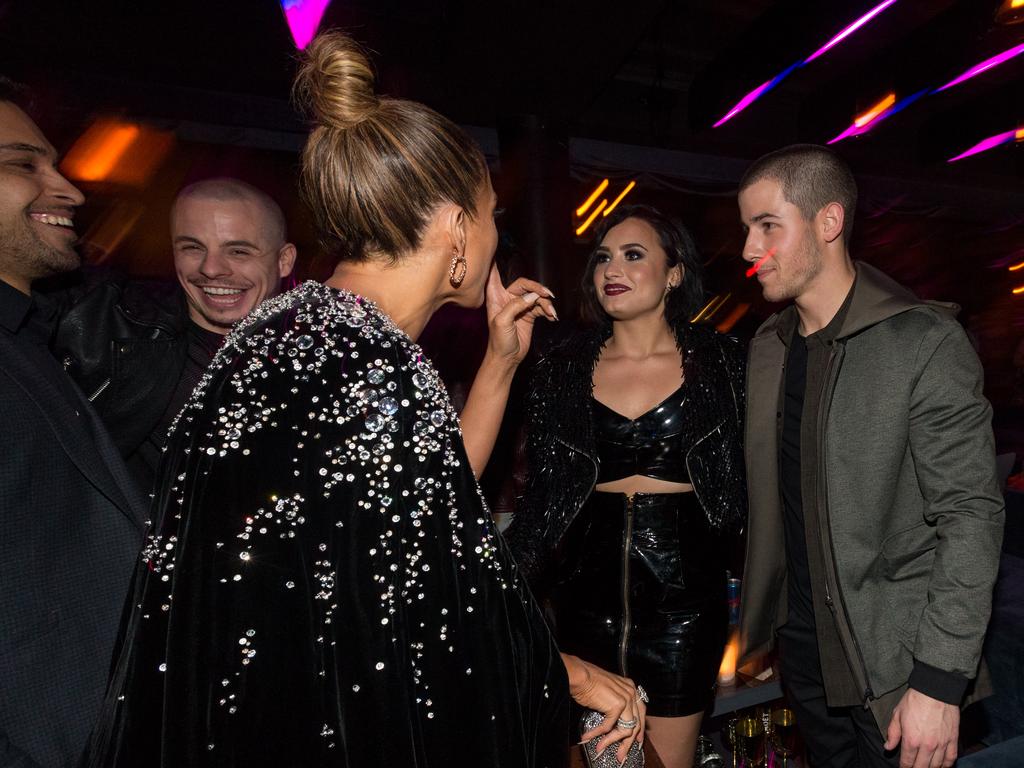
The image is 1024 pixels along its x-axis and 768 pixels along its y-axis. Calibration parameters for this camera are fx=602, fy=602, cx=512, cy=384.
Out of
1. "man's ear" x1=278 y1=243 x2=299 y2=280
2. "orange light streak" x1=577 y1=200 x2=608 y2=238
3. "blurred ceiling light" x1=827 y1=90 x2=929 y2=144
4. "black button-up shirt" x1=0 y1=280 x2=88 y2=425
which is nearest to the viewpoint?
"black button-up shirt" x1=0 y1=280 x2=88 y2=425

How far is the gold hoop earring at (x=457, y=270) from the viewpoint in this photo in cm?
113

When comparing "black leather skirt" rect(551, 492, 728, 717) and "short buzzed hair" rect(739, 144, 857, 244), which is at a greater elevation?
"short buzzed hair" rect(739, 144, 857, 244)

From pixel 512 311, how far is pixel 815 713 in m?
1.53

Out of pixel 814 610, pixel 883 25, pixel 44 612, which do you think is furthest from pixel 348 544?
pixel 883 25

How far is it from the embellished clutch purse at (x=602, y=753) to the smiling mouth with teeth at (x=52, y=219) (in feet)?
5.33

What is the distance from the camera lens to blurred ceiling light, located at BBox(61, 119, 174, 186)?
4.29 meters

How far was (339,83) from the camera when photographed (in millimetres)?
981

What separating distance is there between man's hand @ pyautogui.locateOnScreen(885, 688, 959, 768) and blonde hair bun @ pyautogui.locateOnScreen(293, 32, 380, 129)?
1.75 m

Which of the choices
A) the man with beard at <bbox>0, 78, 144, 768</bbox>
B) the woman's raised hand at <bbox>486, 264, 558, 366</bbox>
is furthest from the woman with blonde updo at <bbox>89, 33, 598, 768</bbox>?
the woman's raised hand at <bbox>486, 264, 558, 366</bbox>

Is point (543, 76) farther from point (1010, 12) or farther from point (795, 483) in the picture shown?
point (795, 483)

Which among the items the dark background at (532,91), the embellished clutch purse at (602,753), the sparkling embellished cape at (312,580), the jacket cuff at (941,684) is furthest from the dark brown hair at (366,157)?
the jacket cuff at (941,684)

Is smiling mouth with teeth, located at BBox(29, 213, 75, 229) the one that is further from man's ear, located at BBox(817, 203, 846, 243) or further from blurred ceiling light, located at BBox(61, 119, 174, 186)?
blurred ceiling light, located at BBox(61, 119, 174, 186)

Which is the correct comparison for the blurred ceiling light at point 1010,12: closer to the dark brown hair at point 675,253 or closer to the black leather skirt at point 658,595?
the dark brown hair at point 675,253

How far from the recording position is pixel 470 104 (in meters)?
4.55
